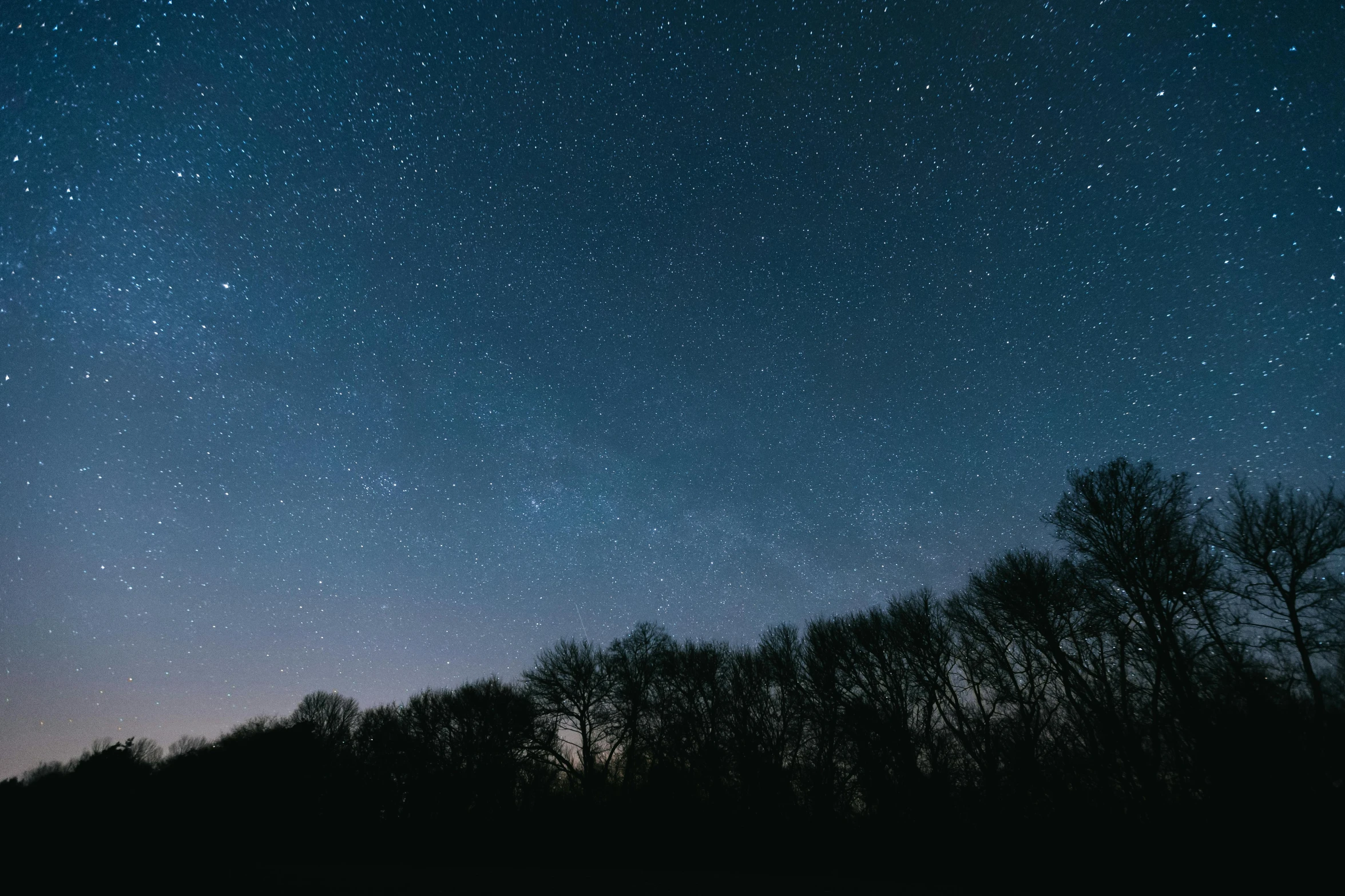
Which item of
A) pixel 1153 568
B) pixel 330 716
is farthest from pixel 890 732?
pixel 330 716

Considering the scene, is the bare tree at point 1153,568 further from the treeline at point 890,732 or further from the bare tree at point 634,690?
the bare tree at point 634,690

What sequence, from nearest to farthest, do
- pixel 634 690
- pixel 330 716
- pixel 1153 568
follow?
1. pixel 1153 568
2. pixel 634 690
3. pixel 330 716

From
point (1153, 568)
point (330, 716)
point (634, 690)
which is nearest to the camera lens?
point (1153, 568)

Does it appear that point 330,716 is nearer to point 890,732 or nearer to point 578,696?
point 578,696

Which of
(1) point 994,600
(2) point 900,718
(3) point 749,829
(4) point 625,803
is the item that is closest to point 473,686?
(4) point 625,803

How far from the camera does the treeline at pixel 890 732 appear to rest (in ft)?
58.1

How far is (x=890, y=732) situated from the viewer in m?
27.2

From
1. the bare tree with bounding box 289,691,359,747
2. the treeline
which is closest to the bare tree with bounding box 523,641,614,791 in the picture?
the treeline

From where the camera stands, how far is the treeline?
1770 centimetres

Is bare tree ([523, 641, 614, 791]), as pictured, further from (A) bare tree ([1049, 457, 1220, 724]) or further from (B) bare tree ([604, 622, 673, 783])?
(A) bare tree ([1049, 457, 1220, 724])

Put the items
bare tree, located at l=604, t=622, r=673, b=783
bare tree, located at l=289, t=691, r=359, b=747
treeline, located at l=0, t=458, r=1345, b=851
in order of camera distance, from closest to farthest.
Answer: treeline, located at l=0, t=458, r=1345, b=851, bare tree, located at l=604, t=622, r=673, b=783, bare tree, located at l=289, t=691, r=359, b=747

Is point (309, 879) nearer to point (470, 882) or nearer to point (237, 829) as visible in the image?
point (470, 882)

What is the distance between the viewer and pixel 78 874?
52.2 ft

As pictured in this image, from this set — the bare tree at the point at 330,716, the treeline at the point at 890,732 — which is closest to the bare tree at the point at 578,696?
the treeline at the point at 890,732
